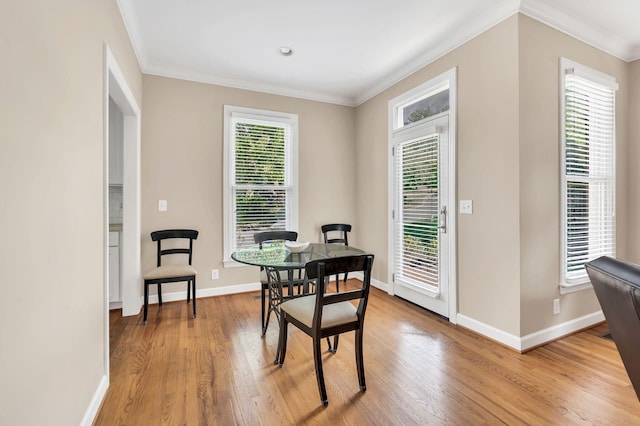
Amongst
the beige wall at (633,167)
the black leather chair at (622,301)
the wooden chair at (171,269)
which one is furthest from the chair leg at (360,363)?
the beige wall at (633,167)

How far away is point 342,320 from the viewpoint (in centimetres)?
196

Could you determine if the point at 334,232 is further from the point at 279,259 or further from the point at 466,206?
the point at 279,259

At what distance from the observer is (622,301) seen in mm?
1162

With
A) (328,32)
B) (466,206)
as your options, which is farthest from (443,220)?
(328,32)

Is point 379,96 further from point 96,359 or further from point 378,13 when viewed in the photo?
point 96,359

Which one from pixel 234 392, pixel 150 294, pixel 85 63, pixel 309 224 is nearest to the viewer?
pixel 85 63

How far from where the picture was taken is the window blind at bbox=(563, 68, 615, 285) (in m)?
2.75

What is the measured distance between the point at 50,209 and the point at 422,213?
3127mm

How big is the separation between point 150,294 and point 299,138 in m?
2.71

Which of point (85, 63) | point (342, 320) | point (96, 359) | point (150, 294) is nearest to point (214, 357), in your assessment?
point (96, 359)

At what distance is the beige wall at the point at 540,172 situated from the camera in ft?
8.12

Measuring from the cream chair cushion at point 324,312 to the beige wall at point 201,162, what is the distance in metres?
2.08

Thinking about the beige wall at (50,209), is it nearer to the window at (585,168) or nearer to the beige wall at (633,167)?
the window at (585,168)

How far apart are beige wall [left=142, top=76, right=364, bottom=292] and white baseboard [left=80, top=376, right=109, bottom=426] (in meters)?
1.76
